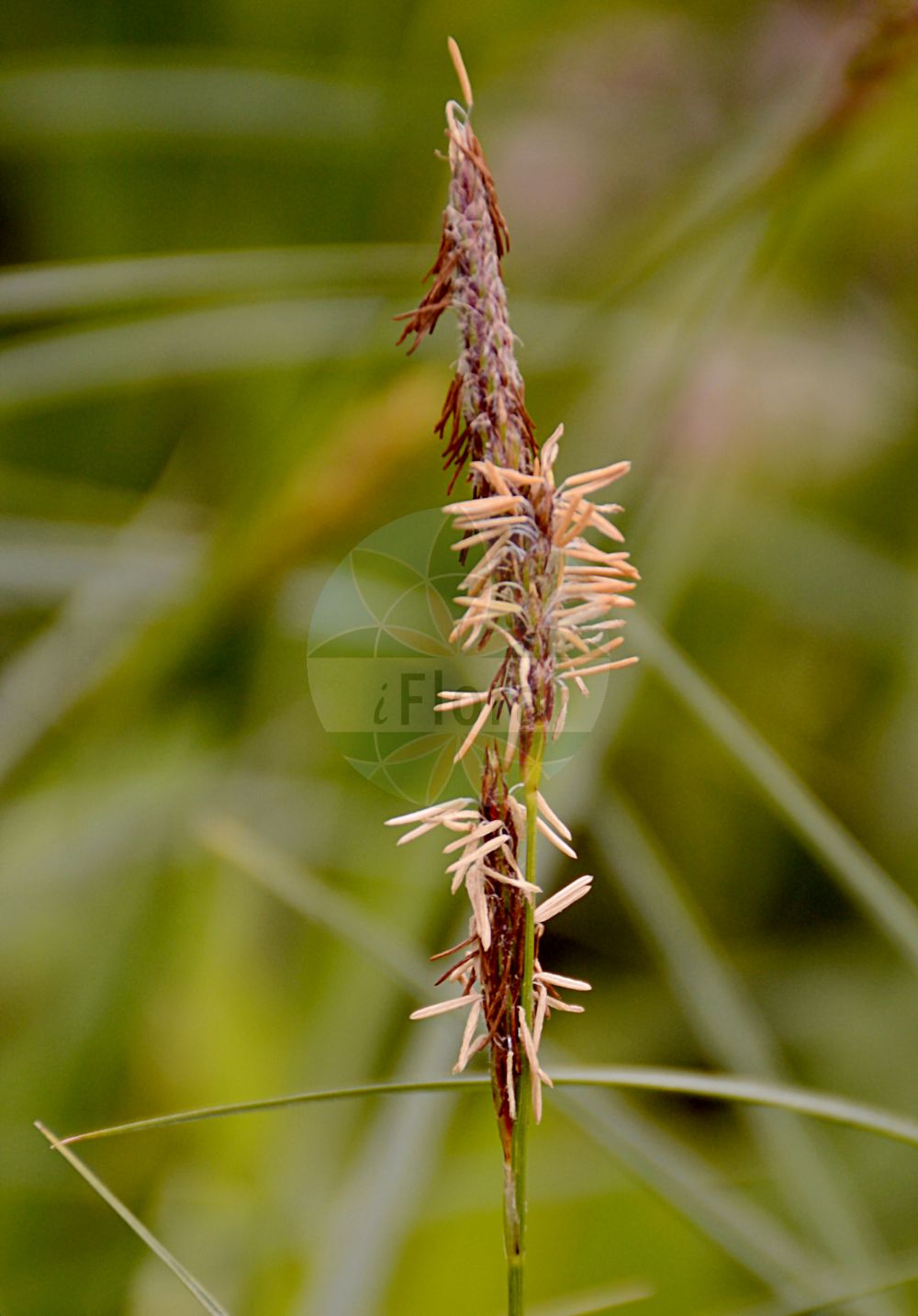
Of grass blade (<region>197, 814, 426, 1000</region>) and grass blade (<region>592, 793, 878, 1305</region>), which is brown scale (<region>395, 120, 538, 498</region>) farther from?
grass blade (<region>592, 793, 878, 1305</region>)

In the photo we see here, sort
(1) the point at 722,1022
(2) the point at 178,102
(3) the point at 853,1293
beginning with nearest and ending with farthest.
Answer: (3) the point at 853,1293, (1) the point at 722,1022, (2) the point at 178,102

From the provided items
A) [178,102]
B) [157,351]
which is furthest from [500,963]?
[178,102]

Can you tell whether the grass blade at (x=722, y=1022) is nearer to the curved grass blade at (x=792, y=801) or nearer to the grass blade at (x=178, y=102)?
the curved grass blade at (x=792, y=801)

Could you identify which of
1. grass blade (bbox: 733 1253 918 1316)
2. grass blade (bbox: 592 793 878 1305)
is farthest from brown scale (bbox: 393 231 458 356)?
grass blade (bbox: 592 793 878 1305)

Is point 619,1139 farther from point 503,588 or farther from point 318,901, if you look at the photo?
point 503,588

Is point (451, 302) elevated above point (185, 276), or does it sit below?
below

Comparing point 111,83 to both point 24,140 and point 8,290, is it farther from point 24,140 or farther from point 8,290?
point 8,290
